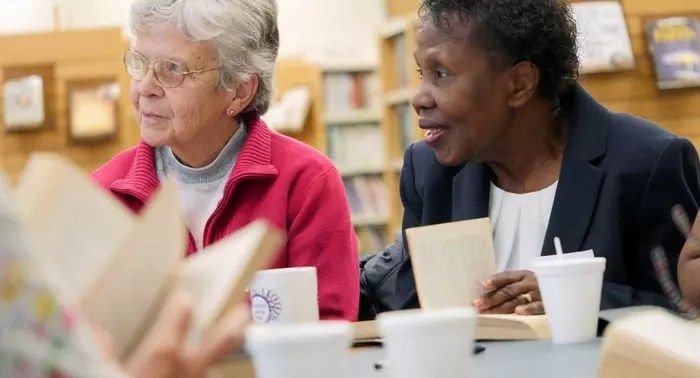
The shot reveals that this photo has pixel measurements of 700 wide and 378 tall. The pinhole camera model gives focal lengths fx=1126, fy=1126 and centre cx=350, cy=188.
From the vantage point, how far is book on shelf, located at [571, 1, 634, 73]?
190 inches

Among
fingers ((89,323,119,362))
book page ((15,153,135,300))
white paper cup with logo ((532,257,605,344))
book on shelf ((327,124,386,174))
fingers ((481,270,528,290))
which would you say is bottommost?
book on shelf ((327,124,386,174))

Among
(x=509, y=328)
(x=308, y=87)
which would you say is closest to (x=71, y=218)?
(x=509, y=328)

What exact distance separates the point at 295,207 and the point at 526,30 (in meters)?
0.64

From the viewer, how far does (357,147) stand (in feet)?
28.9

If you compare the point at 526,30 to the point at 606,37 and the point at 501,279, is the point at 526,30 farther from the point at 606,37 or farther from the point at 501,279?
the point at 606,37

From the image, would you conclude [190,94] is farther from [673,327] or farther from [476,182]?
[673,327]

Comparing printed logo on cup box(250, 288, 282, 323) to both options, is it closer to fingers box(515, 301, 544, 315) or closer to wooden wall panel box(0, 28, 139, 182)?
fingers box(515, 301, 544, 315)

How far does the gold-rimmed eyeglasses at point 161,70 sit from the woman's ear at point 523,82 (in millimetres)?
746

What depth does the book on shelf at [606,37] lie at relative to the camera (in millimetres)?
4836

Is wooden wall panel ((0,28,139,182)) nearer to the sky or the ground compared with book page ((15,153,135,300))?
nearer to the ground

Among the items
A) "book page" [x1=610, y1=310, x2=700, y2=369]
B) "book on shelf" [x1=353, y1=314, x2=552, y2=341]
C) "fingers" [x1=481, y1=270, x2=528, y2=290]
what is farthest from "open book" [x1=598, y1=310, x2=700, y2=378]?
"fingers" [x1=481, y1=270, x2=528, y2=290]

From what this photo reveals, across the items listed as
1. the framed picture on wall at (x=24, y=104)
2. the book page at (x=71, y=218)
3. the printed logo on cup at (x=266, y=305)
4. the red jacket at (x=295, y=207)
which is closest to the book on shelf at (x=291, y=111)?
the framed picture on wall at (x=24, y=104)

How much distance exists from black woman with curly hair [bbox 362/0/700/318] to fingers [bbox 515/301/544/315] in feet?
1.22

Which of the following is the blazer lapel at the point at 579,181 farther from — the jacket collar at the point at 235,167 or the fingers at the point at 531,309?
the jacket collar at the point at 235,167
